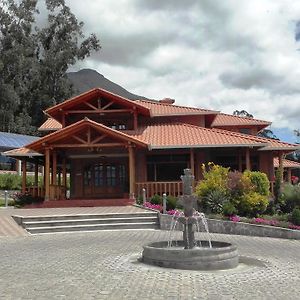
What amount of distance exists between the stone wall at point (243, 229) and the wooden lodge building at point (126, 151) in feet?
18.7

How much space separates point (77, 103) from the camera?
89.6 ft

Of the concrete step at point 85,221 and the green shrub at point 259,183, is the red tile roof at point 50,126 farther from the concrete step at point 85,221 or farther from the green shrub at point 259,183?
the green shrub at point 259,183

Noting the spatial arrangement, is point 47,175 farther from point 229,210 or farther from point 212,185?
point 229,210

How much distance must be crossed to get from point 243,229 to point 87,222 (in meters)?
5.83

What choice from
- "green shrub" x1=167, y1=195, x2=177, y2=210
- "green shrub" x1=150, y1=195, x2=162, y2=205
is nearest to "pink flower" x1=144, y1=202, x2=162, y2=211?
"green shrub" x1=150, y1=195, x2=162, y2=205

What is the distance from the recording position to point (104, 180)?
89.4 ft

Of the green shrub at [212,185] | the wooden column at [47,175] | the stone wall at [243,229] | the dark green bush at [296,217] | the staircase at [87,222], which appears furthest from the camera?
the wooden column at [47,175]

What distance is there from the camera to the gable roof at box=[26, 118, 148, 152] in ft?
76.4

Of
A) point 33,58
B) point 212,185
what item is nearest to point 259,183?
point 212,185

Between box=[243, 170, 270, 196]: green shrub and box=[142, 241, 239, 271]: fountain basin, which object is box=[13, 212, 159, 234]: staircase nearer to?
box=[243, 170, 270, 196]: green shrub

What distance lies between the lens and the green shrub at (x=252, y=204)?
19.0 metres

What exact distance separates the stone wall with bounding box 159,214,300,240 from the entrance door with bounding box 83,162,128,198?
8.78m

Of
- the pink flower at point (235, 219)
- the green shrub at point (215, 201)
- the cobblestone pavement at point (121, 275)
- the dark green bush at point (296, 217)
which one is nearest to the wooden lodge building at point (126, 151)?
the green shrub at point (215, 201)

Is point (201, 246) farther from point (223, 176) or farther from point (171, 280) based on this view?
point (223, 176)
